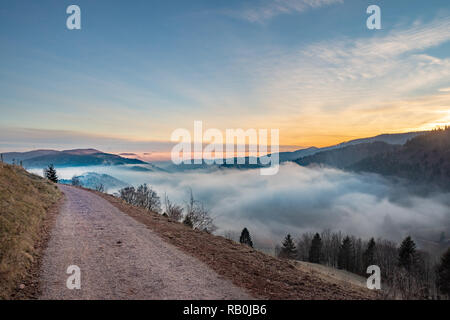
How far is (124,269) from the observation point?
8.13 m

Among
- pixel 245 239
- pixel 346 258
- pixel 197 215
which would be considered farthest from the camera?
pixel 346 258

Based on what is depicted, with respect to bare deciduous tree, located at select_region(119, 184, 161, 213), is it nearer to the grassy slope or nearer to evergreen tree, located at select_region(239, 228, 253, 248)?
evergreen tree, located at select_region(239, 228, 253, 248)

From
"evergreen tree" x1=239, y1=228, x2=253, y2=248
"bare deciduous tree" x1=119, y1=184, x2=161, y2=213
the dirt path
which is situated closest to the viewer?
the dirt path

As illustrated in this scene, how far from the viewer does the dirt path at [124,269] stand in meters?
6.62

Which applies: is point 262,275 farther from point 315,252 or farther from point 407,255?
point 315,252

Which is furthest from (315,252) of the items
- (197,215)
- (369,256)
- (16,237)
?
(16,237)

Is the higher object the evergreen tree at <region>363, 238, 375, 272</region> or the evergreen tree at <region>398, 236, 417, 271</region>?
the evergreen tree at <region>398, 236, 417, 271</region>

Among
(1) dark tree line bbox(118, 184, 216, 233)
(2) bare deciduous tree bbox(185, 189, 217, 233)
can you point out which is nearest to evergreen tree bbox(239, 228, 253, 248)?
(1) dark tree line bbox(118, 184, 216, 233)

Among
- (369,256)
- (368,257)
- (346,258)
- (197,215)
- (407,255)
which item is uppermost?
(197,215)

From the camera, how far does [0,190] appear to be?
13.9m

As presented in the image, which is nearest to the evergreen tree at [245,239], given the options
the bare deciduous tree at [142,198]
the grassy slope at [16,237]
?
the bare deciduous tree at [142,198]

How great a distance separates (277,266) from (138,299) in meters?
6.10

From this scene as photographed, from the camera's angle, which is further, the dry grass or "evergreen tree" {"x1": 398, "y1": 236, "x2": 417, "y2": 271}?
"evergreen tree" {"x1": 398, "y1": 236, "x2": 417, "y2": 271}

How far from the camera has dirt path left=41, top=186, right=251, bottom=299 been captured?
261 inches
